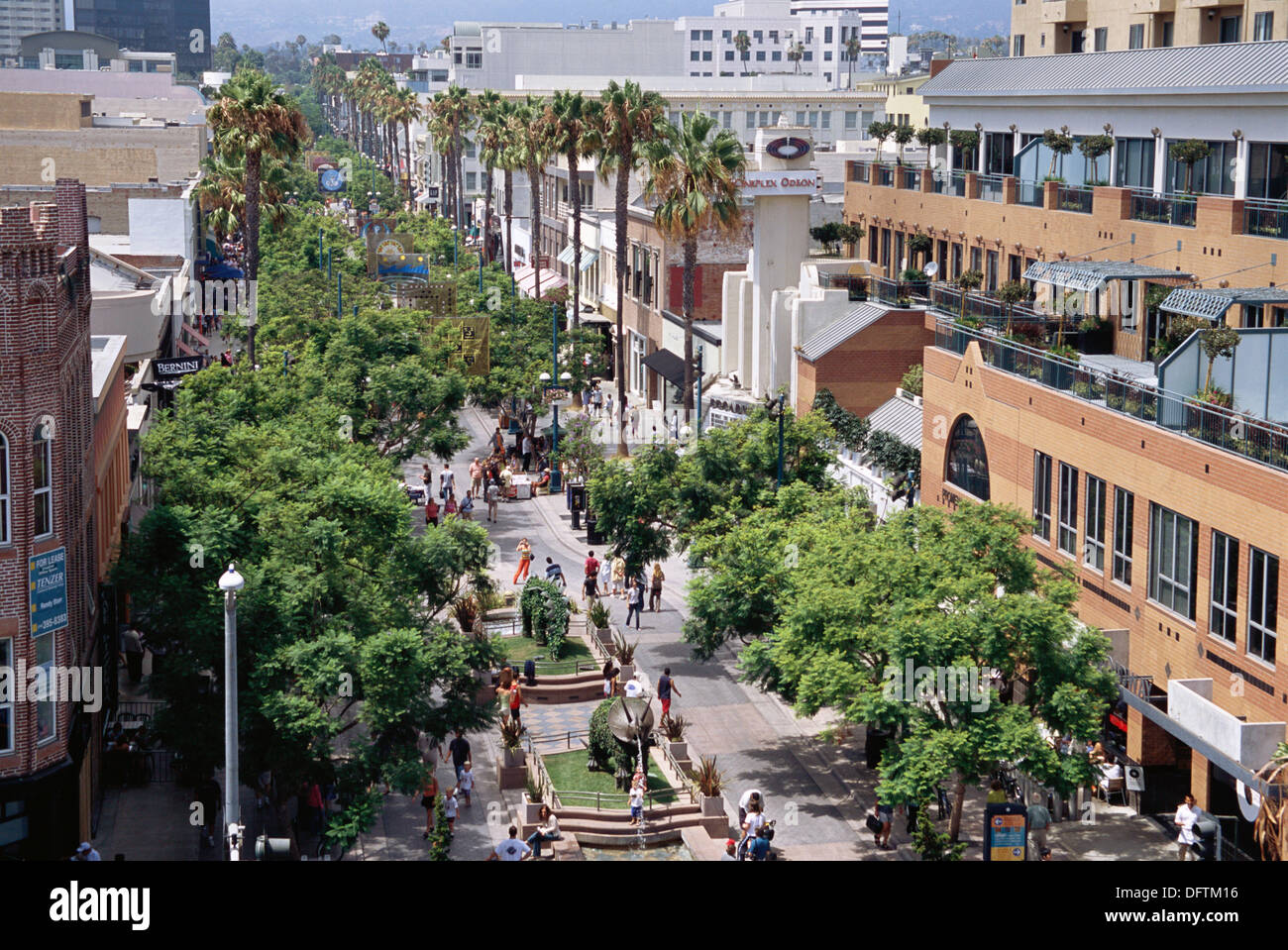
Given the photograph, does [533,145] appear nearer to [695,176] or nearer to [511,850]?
[695,176]

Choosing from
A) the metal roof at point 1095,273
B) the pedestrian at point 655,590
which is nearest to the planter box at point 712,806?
the pedestrian at point 655,590

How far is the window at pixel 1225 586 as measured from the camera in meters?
27.2

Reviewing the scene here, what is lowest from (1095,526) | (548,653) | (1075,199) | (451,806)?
(548,653)

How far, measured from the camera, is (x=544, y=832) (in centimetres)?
2784

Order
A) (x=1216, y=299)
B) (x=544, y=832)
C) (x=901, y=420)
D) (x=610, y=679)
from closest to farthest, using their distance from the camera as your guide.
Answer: (x=544, y=832), (x=1216, y=299), (x=610, y=679), (x=901, y=420)

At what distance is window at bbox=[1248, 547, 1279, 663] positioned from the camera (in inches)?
1022

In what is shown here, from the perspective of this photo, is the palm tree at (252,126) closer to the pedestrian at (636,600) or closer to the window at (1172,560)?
the pedestrian at (636,600)

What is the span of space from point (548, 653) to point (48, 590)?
625 inches

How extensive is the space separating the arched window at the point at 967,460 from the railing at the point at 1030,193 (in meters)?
11.5

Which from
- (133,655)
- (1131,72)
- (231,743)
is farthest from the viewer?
(1131,72)

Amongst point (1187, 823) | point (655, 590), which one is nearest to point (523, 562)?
point (655, 590)

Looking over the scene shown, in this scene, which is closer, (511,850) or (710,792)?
(511,850)

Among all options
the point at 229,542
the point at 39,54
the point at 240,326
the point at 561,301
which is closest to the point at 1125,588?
the point at 229,542

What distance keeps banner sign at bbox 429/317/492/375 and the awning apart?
36.0ft
